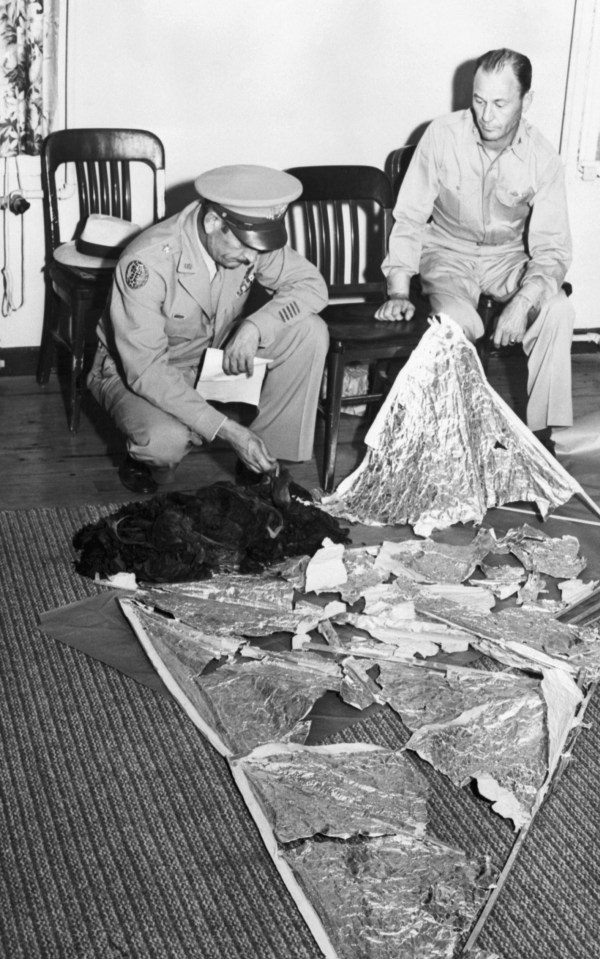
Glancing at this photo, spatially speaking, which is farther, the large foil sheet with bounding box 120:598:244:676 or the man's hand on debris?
the man's hand on debris

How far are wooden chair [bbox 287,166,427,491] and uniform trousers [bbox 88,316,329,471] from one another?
0.06m

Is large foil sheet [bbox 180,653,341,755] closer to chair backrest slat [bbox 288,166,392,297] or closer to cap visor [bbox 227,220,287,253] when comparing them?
cap visor [bbox 227,220,287,253]

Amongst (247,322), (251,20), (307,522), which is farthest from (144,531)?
(251,20)

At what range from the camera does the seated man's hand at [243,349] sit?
3.13 metres

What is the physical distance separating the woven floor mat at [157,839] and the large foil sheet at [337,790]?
5 centimetres

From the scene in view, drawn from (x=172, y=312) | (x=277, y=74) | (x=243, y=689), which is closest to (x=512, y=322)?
(x=172, y=312)

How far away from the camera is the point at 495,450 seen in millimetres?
3086

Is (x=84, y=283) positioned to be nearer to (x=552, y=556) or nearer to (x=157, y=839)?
(x=552, y=556)

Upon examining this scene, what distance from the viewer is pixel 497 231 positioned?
3.63 m

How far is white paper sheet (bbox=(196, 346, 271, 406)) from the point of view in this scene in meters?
3.20

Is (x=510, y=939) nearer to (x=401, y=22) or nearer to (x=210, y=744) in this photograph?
(x=210, y=744)

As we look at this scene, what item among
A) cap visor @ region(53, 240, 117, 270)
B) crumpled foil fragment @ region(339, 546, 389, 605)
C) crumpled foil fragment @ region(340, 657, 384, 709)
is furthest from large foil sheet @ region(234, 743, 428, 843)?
cap visor @ region(53, 240, 117, 270)

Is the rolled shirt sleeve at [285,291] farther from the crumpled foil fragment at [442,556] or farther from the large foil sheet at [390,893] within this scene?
the large foil sheet at [390,893]

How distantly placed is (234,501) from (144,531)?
232mm
